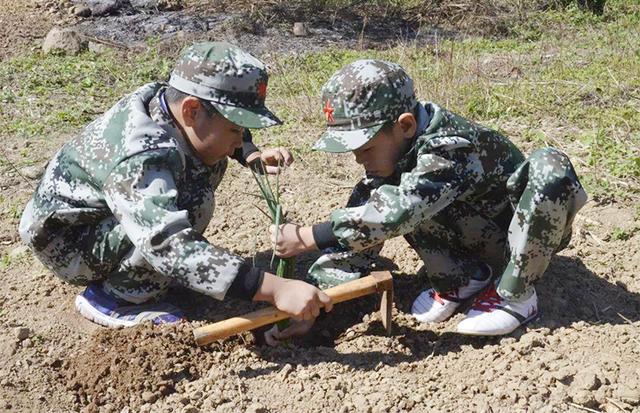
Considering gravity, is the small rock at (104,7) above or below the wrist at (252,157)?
below

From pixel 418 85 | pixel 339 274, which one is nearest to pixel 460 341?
pixel 339 274

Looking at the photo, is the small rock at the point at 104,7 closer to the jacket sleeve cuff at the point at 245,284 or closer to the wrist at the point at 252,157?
the wrist at the point at 252,157

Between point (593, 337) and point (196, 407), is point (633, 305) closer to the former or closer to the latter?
point (593, 337)

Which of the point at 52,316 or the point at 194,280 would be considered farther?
the point at 52,316

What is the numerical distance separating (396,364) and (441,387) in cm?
21

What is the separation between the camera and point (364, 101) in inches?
115

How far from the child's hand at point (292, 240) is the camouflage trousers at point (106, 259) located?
38cm

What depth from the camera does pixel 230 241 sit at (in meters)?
3.95

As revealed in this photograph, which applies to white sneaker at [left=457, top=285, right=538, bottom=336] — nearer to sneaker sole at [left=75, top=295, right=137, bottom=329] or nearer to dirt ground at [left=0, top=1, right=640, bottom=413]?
dirt ground at [left=0, top=1, right=640, bottom=413]

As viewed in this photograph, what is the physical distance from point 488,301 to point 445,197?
47cm

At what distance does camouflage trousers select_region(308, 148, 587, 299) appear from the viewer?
117 inches

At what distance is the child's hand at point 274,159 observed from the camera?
354 centimetres

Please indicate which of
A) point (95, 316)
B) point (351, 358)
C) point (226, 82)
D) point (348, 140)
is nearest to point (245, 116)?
point (226, 82)

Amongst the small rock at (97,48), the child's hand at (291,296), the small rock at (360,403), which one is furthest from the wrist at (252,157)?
the small rock at (97,48)
